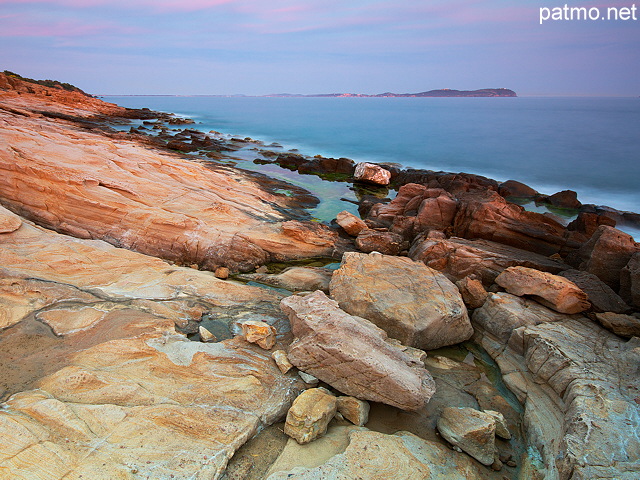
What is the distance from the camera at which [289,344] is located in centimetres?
756

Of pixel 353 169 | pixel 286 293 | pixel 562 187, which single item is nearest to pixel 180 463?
pixel 286 293

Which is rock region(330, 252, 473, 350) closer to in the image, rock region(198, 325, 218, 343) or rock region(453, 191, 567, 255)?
rock region(198, 325, 218, 343)

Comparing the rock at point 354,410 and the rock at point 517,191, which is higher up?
the rock at point 517,191

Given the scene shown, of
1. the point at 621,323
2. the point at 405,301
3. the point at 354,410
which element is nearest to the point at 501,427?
the point at 354,410

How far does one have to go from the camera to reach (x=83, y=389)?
18.5ft

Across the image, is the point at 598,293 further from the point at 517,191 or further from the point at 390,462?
the point at 517,191

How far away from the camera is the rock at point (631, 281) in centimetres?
880

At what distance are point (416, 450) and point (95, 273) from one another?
8197mm

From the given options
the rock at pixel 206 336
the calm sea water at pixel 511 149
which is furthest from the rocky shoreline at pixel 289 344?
the calm sea water at pixel 511 149

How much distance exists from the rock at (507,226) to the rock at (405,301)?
430 centimetres

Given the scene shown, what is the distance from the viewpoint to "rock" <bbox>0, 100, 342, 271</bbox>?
12227mm

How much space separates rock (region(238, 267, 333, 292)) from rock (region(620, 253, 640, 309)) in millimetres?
7362

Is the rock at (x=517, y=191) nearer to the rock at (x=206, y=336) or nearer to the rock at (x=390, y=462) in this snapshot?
the rock at (x=390, y=462)

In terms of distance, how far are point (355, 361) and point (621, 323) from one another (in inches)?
236
